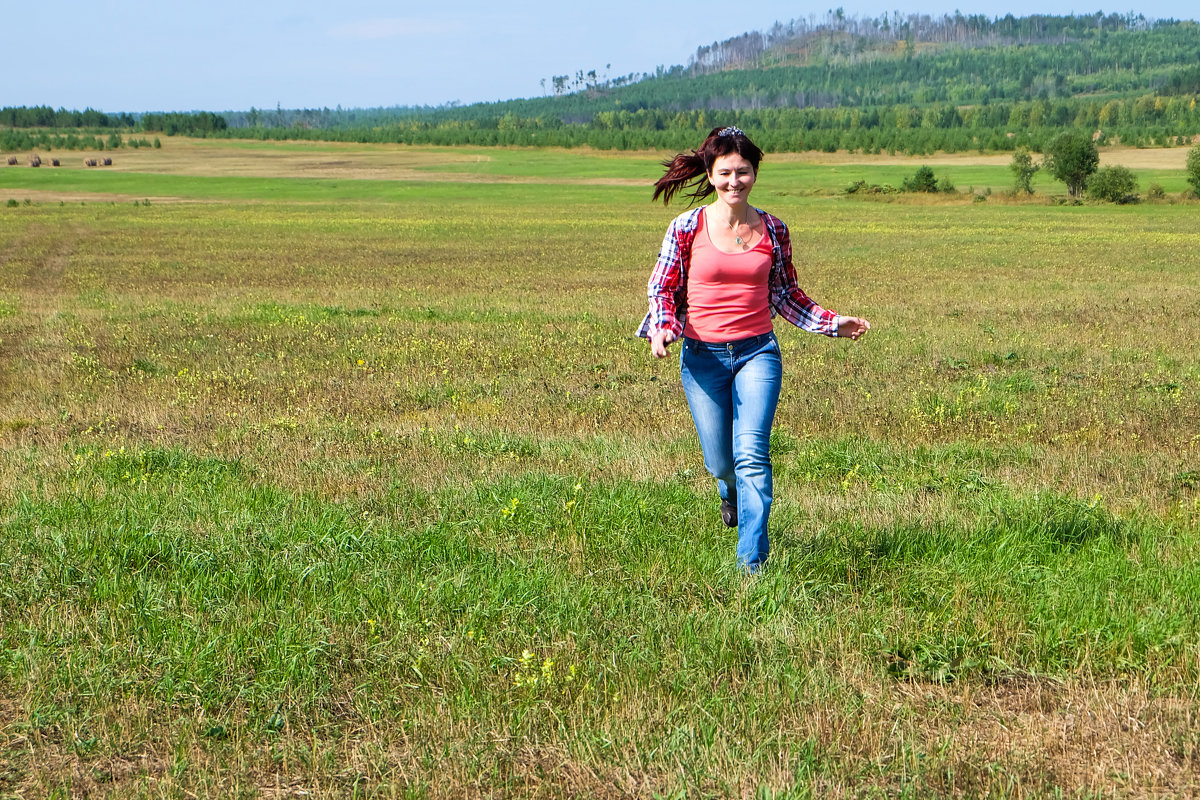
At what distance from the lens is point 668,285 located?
5449mm

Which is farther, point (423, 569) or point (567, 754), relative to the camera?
point (423, 569)

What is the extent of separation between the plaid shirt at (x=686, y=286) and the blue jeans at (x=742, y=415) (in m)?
0.23

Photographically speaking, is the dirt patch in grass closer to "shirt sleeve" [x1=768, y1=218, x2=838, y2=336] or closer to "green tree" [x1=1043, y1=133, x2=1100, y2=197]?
"shirt sleeve" [x1=768, y1=218, x2=838, y2=336]

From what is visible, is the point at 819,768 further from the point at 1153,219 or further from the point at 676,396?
the point at 1153,219

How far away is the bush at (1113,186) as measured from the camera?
238 feet

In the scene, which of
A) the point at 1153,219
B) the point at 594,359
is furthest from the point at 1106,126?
the point at 594,359

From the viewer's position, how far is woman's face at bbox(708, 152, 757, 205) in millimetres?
5207

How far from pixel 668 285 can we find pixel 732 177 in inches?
25.3

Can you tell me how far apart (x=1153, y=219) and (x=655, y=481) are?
5711cm

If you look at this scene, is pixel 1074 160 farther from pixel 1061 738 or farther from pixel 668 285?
pixel 1061 738

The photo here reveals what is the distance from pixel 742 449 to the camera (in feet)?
17.3

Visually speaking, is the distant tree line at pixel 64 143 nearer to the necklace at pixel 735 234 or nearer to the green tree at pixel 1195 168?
the green tree at pixel 1195 168

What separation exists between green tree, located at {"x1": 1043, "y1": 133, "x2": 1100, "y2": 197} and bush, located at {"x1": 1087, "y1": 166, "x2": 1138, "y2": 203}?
299 centimetres

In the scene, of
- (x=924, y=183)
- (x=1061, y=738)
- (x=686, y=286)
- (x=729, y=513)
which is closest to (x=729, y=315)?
(x=686, y=286)
